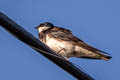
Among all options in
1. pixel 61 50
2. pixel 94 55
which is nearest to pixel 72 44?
pixel 61 50

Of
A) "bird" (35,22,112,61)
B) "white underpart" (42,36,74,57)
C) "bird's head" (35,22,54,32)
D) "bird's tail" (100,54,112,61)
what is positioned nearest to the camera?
"bird's tail" (100,54,112,61)

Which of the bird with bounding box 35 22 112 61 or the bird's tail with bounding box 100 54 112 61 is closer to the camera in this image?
the bird's tail with bounding box 100 54 112 61

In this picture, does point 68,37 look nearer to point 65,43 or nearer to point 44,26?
point 65,43

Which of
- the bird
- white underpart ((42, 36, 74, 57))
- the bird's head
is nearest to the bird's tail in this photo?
the bird

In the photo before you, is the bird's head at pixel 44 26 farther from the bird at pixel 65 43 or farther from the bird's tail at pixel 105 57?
the bird's tail at pixel 105 57

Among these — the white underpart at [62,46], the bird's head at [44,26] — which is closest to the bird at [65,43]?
the white underpart at [62,46]

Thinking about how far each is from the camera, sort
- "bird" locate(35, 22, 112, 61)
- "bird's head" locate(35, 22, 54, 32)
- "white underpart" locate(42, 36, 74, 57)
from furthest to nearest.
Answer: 1. "bird's head" locate(35, 22, 54, 32)
2. "white underpart" locate(42, 36, 74, 57)
3. "bird" locate(35, 22, 112, 61)

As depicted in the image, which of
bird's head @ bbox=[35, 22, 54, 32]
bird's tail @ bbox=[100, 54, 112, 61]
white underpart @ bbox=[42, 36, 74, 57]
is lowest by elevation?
bird's tail @ bbox=[100, 54, 112, 61]

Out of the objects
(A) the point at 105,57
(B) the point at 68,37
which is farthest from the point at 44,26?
(A) the point at 105,57

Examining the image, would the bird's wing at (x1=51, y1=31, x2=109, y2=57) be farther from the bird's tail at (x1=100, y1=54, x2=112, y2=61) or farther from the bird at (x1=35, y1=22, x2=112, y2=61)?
the bird's tail at (x1=100, y1=54, x2=112, y2=61)
